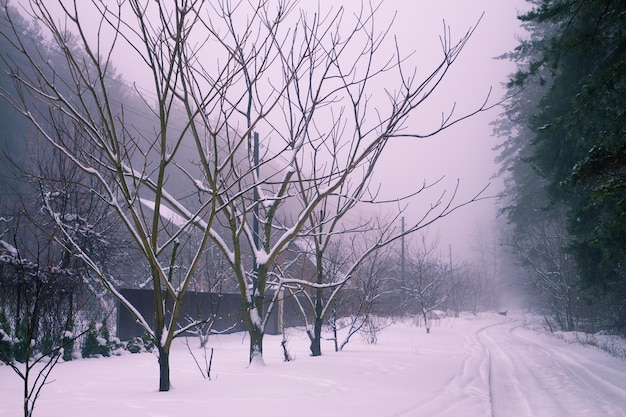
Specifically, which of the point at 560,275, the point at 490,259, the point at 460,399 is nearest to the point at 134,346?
the point at 460,399

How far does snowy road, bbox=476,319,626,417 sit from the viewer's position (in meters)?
5.96

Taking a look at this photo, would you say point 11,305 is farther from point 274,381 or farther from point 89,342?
point 274,381

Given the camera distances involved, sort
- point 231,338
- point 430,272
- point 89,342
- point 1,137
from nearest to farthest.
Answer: point 89,342, point 231,338, point 1,137, point 430,272

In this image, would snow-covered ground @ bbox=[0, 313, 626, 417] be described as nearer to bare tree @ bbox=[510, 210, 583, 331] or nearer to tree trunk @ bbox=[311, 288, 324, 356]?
tree trunk @ bbox=[311, 288, 324, 356]

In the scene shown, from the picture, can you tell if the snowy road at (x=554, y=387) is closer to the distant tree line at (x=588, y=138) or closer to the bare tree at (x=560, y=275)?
the distant tree line at (x=588, y=138)

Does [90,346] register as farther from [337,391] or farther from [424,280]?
[424,280]

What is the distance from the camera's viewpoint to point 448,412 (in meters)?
4.78

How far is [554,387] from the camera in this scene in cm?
767

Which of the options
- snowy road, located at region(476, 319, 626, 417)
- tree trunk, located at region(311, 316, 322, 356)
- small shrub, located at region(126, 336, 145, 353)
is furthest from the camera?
small shrub, located at region(126, 336, 145, 353)

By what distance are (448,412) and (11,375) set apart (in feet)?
22.1

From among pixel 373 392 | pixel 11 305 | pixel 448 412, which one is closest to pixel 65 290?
pixel 11 305

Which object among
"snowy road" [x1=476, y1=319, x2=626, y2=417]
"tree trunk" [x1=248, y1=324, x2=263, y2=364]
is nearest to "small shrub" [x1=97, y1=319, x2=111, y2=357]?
"tree trunk" [x1=248, y1=324, x2=263, y2=364]

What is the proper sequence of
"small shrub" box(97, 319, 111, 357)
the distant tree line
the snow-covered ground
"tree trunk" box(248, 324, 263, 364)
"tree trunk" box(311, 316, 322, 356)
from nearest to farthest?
the snow-covered ground, "tree trunk" box(248, 324, 263, 364), the distant tree line, "tree trunk" box(311, 316, 322, 356), "small shrub" box(97, 319, 111, 357)

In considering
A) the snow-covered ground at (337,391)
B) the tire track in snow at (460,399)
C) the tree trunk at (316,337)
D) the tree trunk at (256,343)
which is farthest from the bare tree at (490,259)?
the tree trunk at (256,343)
